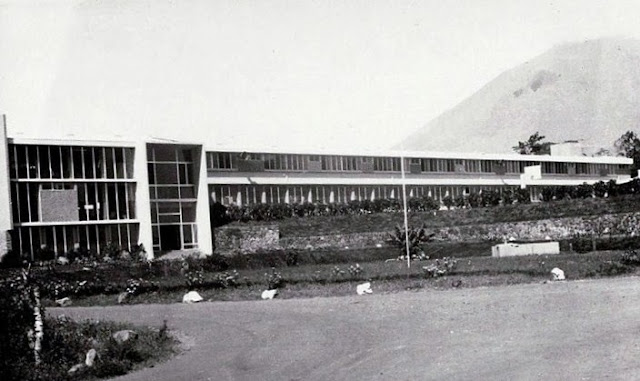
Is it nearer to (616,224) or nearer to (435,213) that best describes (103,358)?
(616,224)

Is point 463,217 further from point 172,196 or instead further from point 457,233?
point 172,196

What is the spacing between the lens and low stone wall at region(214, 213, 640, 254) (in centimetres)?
3497

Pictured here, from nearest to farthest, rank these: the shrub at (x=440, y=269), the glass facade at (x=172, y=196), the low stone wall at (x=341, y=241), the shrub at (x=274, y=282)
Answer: the shrub at (x=440, y=269) < the shrub at (x=274, y=282) < the low stone wall at (x=341, y=241) < the glass facade at (x=172, y=196)

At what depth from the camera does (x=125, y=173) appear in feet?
147

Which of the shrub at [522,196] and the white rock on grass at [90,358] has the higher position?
the shrub at [522,196]

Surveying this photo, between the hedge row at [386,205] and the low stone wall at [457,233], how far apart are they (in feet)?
5.57

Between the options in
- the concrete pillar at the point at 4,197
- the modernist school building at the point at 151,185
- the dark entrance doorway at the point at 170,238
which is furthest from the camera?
the dark entrance doorway at the point at 170,238

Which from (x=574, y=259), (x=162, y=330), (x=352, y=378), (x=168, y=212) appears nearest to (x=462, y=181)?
(x=168, y=212)

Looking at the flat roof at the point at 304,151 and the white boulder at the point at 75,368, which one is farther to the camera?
the flat roof at the point at 304,151

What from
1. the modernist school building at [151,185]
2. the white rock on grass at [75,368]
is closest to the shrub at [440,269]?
the white rock on grass at [75,368]

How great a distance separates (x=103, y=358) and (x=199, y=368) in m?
1.75

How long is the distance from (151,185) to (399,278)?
2484 centimetres

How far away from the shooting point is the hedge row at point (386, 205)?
47094mm

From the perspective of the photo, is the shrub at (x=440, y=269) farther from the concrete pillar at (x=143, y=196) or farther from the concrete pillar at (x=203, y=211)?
the concrete pillar at (x=203, y=211)
